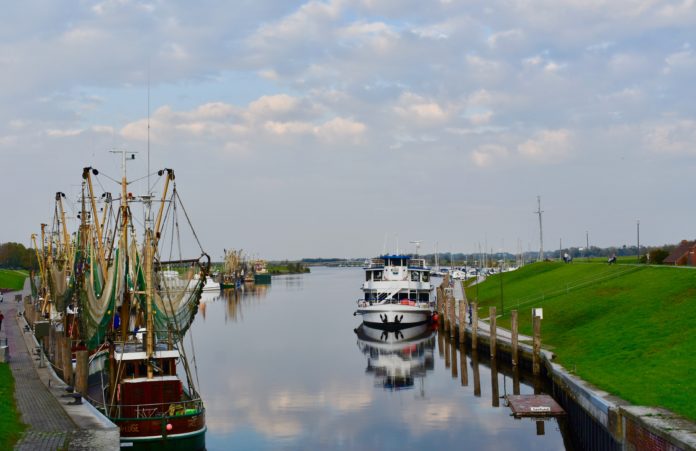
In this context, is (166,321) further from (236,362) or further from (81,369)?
(236,362)

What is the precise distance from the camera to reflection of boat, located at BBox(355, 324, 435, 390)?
60259mm

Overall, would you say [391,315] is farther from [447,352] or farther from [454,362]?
[454,362]

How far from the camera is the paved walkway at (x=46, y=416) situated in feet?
85.8

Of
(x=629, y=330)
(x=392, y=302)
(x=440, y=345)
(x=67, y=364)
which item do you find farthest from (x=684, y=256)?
(x=67, y=364)

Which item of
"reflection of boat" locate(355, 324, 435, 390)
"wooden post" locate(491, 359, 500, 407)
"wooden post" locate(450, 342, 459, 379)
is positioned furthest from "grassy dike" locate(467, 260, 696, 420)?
"reflection of boat" locate(355, 324, 435, 390)

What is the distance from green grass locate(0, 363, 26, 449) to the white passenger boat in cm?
5042

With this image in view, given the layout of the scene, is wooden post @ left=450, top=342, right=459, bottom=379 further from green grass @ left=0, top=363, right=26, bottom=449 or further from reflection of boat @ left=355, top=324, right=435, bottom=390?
green grass @ left=0, top=363, right=26, bottom=449

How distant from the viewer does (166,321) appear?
40.5 m

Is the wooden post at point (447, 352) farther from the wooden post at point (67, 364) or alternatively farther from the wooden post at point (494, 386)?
the wooden post at point (67, 364)

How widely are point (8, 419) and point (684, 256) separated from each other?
2935 inches

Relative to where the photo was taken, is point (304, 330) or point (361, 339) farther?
point (304, 330)

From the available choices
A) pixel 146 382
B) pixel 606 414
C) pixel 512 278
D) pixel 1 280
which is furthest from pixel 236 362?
pixel 1 280

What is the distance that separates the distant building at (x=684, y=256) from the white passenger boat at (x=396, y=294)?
2889cm

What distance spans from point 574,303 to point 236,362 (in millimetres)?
31981
